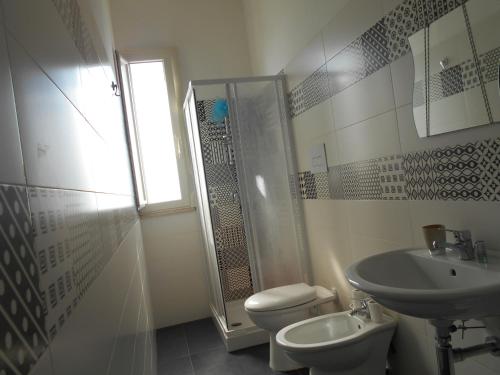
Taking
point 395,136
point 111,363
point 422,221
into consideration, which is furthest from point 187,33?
point 111,363

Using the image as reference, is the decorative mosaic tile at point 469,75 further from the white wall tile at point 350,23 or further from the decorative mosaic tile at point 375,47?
the white wall tile at point 350,23

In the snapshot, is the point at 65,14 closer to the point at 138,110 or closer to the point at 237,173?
the point at 237,173

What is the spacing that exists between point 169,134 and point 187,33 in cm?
90

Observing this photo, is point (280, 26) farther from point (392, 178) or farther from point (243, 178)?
point (392, 178)

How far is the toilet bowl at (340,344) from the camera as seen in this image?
1663mm

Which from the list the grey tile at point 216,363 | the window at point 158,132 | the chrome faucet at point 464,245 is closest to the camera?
the chrome faucet at point 464,245

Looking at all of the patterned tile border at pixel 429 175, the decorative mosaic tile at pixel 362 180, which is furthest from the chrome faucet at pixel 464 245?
the decorative mosaic tile at pixel 362 180

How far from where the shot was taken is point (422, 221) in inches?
60.0

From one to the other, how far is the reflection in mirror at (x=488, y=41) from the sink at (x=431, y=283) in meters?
0.46

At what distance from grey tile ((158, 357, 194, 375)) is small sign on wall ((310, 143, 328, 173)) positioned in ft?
4.95

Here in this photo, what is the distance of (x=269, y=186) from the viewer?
269 cm

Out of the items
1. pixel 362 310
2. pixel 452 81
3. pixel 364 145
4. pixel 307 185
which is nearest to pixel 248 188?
pixel 307 185

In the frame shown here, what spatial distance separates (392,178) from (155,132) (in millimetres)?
2253

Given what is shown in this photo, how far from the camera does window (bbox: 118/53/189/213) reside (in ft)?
10.9
